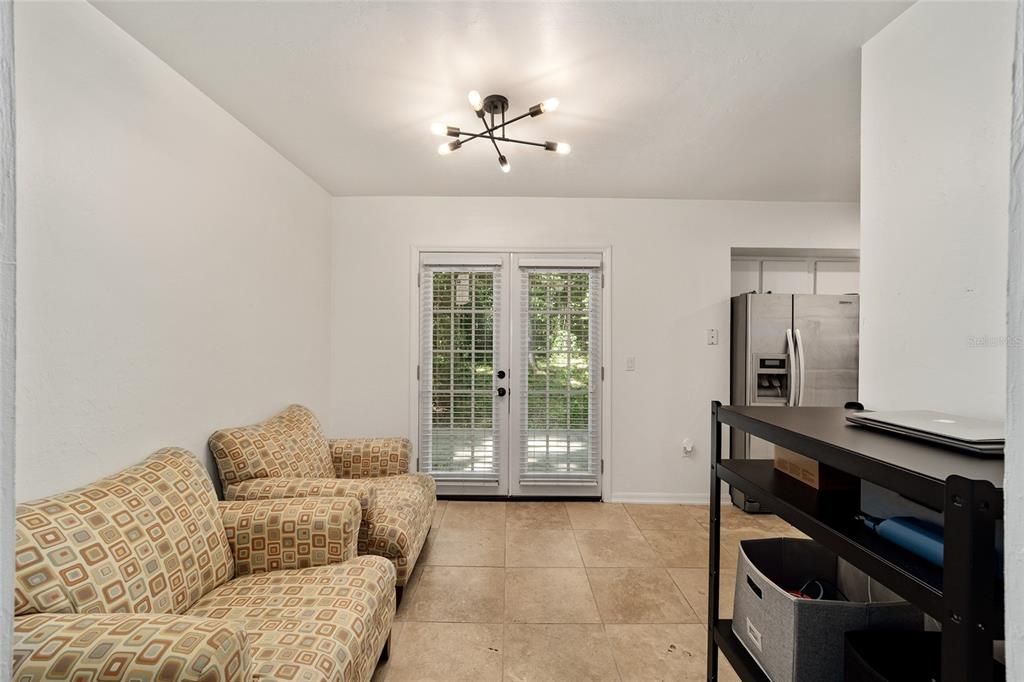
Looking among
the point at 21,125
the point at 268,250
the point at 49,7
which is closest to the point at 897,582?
the point at 21,125

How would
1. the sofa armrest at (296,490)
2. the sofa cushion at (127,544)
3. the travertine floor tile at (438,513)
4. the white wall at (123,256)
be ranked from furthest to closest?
the travertine floor tile at (438,513) < the sofa armrest at (296,490) < the white wall at (123,256) < the sofa cushion at (127,544)

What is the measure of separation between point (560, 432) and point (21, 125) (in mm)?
3382

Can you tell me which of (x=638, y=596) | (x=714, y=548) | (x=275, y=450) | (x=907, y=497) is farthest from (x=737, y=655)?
(x=275, y=450)

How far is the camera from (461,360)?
3.82 metres

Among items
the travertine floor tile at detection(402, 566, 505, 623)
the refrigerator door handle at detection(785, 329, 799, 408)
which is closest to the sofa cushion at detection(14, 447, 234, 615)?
the travertine floor tile at detection(402, 566, 505, 623)

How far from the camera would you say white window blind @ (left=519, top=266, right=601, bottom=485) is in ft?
12.5

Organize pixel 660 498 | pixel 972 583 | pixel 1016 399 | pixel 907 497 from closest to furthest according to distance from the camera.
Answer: pixel 1016 399 < pixel 972 583 < pixel 907 497 < pixel 660 498

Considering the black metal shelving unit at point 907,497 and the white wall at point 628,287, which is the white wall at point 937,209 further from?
the white wall at point 628,287

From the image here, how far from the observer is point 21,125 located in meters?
1.37

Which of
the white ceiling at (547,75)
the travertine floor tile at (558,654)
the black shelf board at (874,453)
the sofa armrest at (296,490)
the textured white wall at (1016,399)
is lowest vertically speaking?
the travertine floor tile at (558,654)

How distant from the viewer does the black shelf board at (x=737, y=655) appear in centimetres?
122

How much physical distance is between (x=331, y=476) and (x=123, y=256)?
1601mm

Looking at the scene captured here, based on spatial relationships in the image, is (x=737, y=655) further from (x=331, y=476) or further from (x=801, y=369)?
(x=801, y=369)

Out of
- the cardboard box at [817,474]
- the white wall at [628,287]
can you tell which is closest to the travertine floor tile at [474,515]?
the white wall at [628,287]
